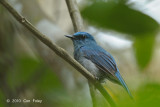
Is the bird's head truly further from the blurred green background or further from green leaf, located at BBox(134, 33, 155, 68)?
green leaf, located at BBox(134, 33, 155, 68)

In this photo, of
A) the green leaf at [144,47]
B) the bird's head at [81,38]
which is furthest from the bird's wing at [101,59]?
the green leaf at [144,47]

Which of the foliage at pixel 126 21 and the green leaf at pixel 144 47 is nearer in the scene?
the foliage at pixel 126 21

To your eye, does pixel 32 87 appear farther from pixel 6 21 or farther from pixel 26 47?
pixel 26 47

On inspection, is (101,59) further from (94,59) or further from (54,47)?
(54,47)

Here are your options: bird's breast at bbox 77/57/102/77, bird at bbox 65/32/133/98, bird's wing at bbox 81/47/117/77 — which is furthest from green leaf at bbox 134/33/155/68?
bird's breast at bbox 77/57/102/77

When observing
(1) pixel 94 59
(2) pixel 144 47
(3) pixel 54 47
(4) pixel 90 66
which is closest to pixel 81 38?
(1) pixel 94 59

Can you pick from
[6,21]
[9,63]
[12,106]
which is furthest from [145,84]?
[6,21]

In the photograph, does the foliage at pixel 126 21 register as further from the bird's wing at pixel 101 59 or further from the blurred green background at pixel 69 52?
the bird's wing at pixel 101 59
